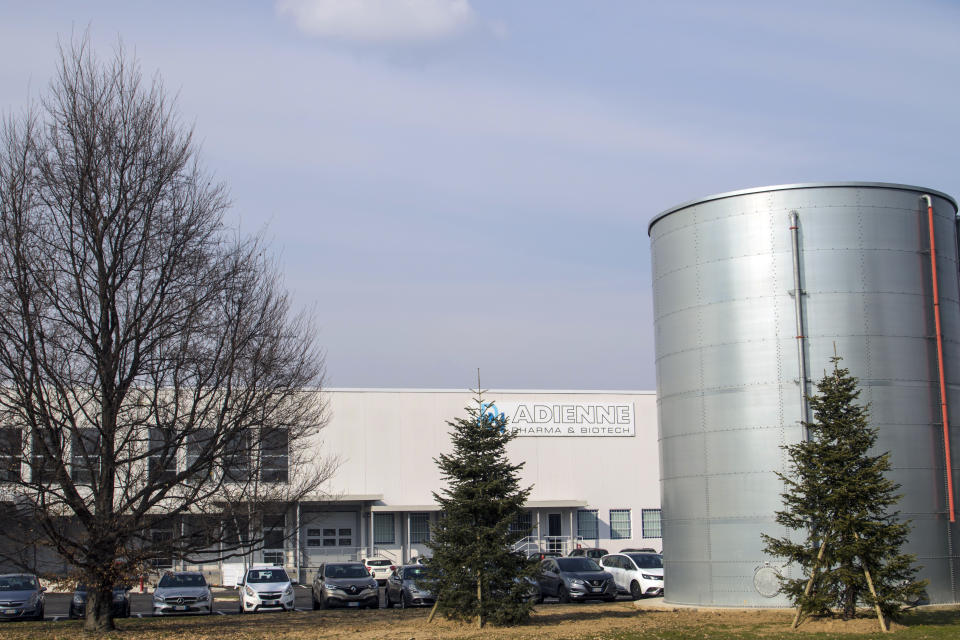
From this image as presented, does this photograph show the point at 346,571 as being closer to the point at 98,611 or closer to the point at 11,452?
the point at 98,611

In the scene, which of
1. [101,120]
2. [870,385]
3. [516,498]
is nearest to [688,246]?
[870,385]

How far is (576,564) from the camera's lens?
3127cm

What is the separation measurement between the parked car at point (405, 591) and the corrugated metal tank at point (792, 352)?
8.78m

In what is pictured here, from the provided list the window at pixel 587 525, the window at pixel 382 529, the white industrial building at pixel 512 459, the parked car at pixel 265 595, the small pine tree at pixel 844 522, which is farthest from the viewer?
the window at pixel 587 525

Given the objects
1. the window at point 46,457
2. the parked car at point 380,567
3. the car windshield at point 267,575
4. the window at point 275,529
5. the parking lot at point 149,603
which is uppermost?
the window at point 46,457

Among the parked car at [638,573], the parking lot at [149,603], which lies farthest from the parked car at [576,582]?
the parked car at [638,573]

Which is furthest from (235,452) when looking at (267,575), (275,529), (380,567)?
(380,567)

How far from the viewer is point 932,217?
23.1 metres

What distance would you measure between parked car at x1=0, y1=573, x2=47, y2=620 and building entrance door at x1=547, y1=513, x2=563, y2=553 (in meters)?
28.0

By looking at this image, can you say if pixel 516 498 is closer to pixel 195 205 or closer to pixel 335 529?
pixel 195 205

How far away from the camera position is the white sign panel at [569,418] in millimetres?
51812

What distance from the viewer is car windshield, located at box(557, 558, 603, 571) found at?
102 ft

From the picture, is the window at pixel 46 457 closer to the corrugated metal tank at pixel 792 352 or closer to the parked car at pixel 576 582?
the corrugated metal tank at pixel 792 352

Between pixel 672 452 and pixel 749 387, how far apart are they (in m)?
3.05
